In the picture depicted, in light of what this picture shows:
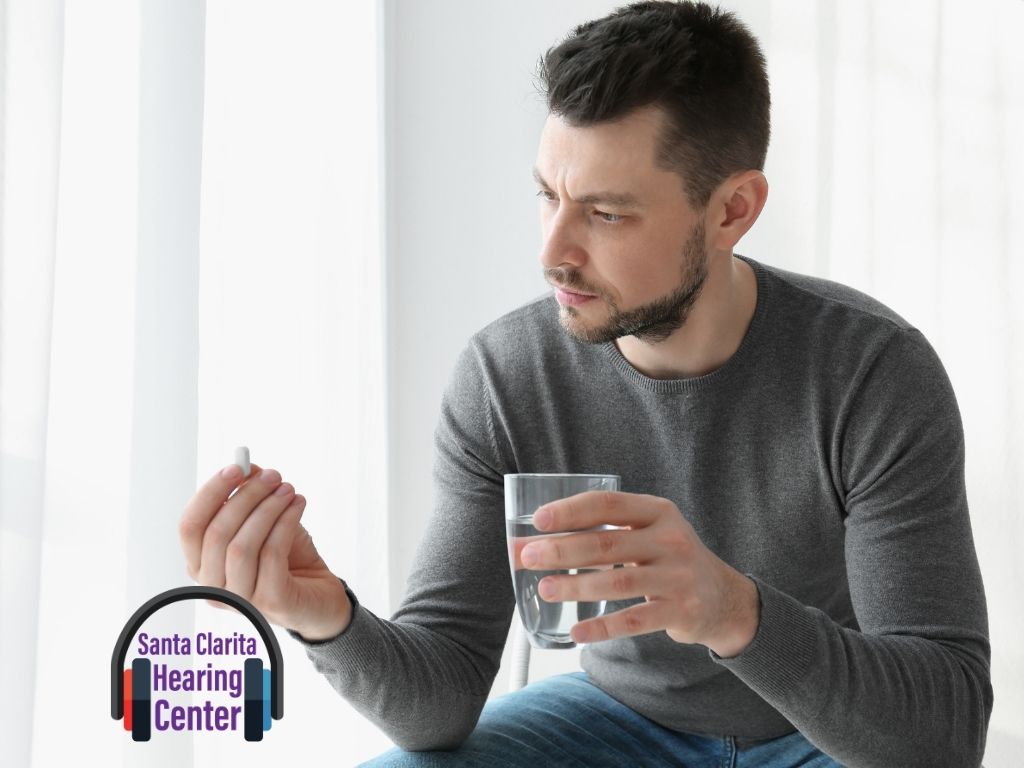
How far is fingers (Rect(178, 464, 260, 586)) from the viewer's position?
0.98 metres

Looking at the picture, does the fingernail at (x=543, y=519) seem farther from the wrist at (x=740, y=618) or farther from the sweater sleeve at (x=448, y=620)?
the sweater sleeve at (x=448, y=620)

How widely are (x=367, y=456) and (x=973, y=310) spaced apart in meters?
1.19

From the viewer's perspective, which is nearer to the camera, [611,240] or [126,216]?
[611,240]

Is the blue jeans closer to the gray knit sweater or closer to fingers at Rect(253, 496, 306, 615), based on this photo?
the gray knit sweater

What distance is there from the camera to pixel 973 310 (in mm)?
2127

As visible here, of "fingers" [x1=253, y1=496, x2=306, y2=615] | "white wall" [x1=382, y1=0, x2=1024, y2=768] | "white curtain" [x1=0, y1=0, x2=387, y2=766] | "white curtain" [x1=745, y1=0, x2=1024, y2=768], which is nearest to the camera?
"fingers" [x1=253, y1=496, x2=306, y2=615]

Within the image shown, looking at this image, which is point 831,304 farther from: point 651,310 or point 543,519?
point 543,519

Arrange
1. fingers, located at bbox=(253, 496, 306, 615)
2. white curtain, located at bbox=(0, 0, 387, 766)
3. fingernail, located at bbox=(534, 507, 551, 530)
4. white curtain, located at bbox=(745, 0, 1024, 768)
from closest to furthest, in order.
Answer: fingernail, located at bbox=(534, 507, 551, 530) < fingers, located at bbox=(253, 496, 306, 615) < white curtain, located at bbox=(0, 0, 387, 766) < white curtain, located at bbox=(745, 0, 1024, 768)

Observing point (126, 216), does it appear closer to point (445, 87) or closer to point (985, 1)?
point (445, 87)

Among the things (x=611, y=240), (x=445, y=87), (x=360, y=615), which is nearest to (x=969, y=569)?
(x=611, y=240)

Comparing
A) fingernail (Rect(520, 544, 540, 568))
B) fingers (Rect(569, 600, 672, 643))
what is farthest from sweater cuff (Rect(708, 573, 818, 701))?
fingernail (Rect(520, 544, 540, 568))

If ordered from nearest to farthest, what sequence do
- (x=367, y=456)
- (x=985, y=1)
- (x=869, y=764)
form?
1. (x=869, y=764)
2. (x=985, y=1)
3. (x=367, y=456)

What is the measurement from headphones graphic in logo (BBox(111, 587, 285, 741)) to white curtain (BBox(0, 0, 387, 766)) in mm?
414

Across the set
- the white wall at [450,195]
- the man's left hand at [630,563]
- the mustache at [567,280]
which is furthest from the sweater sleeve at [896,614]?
the white wall at [450,195]
